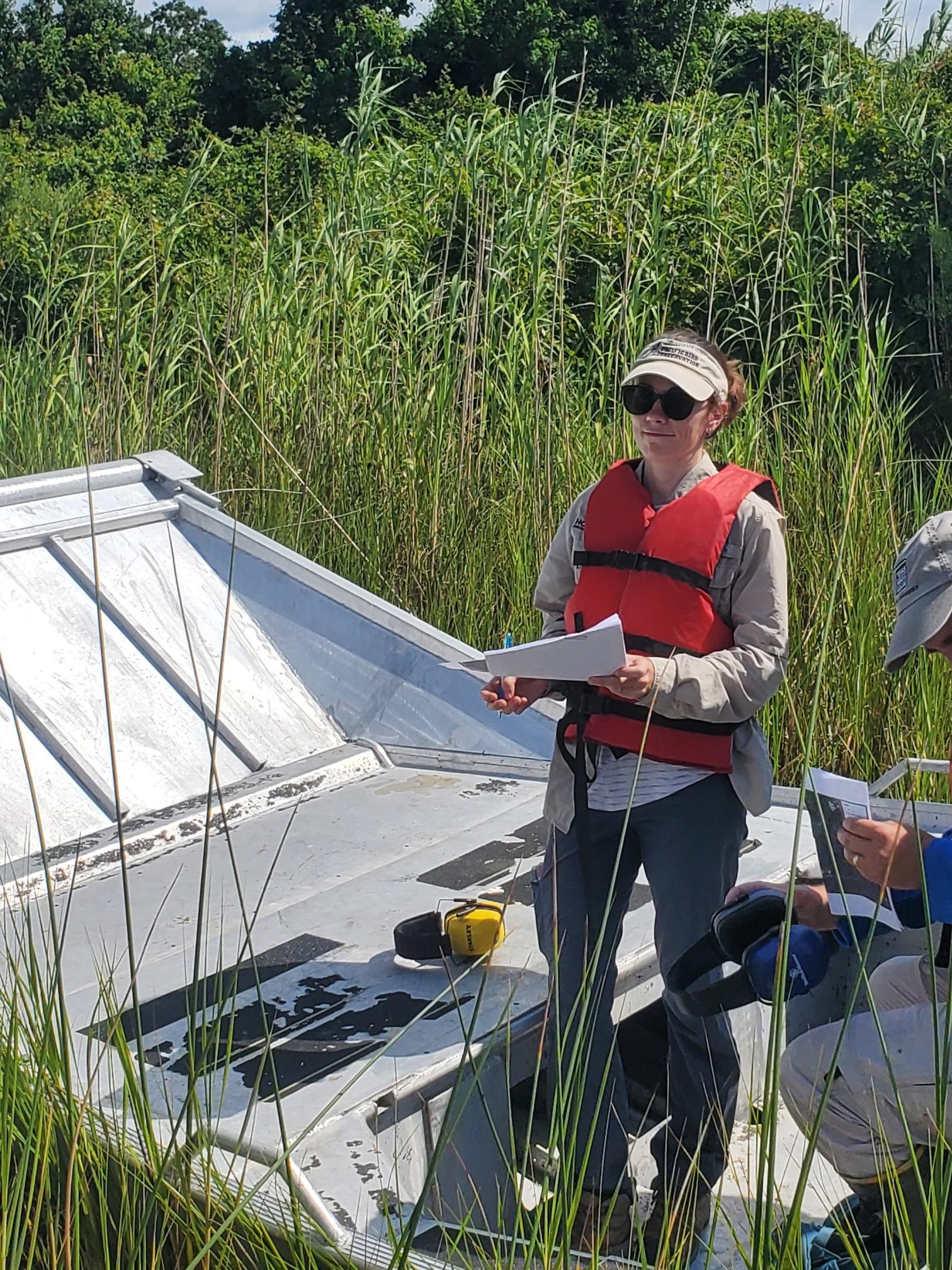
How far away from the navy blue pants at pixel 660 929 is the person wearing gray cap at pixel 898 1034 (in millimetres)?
345

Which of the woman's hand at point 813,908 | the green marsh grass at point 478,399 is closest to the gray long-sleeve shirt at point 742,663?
the woman's hand at point 813,908

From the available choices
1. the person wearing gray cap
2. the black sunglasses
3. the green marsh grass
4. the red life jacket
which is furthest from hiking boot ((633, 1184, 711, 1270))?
the black sunglasses

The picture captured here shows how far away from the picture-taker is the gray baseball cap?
1.81 meters

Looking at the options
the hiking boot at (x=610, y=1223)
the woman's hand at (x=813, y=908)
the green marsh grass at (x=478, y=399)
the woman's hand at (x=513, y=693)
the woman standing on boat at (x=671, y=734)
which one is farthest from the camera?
the green marsh grass at (x=478, y=399)

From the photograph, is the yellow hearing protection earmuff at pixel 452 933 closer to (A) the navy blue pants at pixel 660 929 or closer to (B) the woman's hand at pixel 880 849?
(A) the navy blue pants at pixel 660 929

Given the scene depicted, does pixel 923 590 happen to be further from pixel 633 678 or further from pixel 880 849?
pixel 633 678

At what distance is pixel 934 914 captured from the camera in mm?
1786

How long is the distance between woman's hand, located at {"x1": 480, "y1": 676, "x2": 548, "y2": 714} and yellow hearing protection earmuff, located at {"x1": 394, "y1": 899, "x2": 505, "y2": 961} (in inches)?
14.3

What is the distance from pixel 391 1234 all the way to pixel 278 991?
109 centimetres

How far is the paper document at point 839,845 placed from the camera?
6.03 ft

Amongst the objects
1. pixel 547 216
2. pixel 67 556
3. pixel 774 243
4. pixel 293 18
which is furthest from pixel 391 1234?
pixel 293 18

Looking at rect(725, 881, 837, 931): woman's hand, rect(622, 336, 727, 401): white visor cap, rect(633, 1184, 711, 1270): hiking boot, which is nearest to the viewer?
rect(633, 1184, 711, 1270): hiking boot

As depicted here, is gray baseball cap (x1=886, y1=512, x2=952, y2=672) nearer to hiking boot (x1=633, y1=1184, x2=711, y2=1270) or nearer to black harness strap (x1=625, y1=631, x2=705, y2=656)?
black harness strap (x1=625, y1=631, x2=705, y2=656)

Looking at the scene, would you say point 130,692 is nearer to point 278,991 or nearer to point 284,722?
point 284,722
